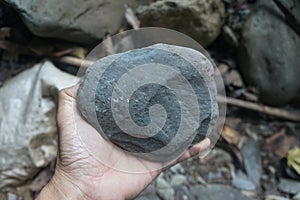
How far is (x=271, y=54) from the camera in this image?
170 cm

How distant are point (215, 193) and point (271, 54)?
64 centimetres

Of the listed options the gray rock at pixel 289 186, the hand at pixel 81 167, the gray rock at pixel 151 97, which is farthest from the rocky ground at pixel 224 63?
the gray rock at pixel 151 97

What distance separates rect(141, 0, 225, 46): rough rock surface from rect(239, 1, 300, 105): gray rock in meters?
0.17

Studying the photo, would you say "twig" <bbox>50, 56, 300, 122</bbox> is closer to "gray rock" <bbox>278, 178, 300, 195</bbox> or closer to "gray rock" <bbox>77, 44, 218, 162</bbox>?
"gray rock" <bbox>278, 178, 300, 195</bbox>

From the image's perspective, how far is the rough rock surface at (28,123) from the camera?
5.12 feet

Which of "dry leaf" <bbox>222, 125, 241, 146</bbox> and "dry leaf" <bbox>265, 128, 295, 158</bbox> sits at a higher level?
"dry leaf" <bbox>222, 125, 241, 146</bbox>

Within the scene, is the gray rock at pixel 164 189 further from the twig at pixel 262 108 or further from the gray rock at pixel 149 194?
the twig at pixel 262 108

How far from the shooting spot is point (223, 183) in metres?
1.65

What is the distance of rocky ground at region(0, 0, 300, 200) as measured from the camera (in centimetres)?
158

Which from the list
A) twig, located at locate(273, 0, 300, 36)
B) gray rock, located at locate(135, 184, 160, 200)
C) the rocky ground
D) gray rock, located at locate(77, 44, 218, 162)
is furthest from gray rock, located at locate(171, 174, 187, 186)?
twig, located at locate(273, 0, 300, 36)

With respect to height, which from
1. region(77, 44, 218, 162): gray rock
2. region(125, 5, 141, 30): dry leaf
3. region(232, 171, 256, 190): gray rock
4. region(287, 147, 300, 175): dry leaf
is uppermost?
region(77, 44, 218, 162): gray rock

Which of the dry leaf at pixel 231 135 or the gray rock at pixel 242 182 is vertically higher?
the dry leaf at pixel 231 135

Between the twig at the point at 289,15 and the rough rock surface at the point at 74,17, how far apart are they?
58 centimetres

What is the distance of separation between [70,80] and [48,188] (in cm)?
58
